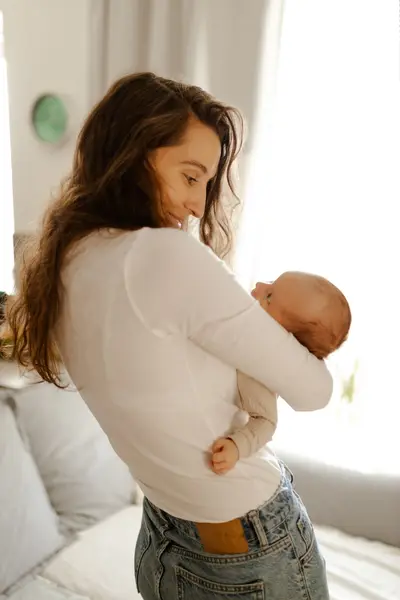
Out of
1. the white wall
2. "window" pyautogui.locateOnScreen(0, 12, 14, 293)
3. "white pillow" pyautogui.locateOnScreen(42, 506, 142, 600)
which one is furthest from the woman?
"window" pyautogui.locateOnScreen(0, 12, 14, 293)

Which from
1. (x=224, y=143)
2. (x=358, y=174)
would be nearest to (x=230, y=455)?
(x=224, y=143)

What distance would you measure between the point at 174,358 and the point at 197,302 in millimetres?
86

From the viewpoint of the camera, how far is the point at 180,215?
919 millimetres

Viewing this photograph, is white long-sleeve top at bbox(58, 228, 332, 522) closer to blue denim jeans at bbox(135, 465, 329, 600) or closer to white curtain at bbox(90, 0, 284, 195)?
blue denim jeans at bbox(135, 465, 329, 600)

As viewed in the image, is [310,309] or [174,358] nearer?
[174,358]

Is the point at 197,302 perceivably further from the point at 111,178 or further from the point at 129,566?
the point at 129,566

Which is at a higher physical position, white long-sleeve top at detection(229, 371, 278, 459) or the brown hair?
the brown hair

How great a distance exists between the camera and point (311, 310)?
967mm

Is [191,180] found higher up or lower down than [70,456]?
higher up

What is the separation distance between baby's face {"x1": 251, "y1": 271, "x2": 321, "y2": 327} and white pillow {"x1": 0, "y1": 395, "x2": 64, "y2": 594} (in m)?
1.02

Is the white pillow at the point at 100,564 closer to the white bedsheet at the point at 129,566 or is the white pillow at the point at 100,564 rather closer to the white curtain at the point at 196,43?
the white bedsheet at the point at 129,566

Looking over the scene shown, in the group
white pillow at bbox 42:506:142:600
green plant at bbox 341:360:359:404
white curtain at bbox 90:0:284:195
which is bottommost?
white pillow at bbox 42:506:142:600

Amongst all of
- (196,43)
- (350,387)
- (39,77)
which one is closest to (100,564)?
(350,387)

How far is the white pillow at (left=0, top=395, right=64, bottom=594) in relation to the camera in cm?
161
